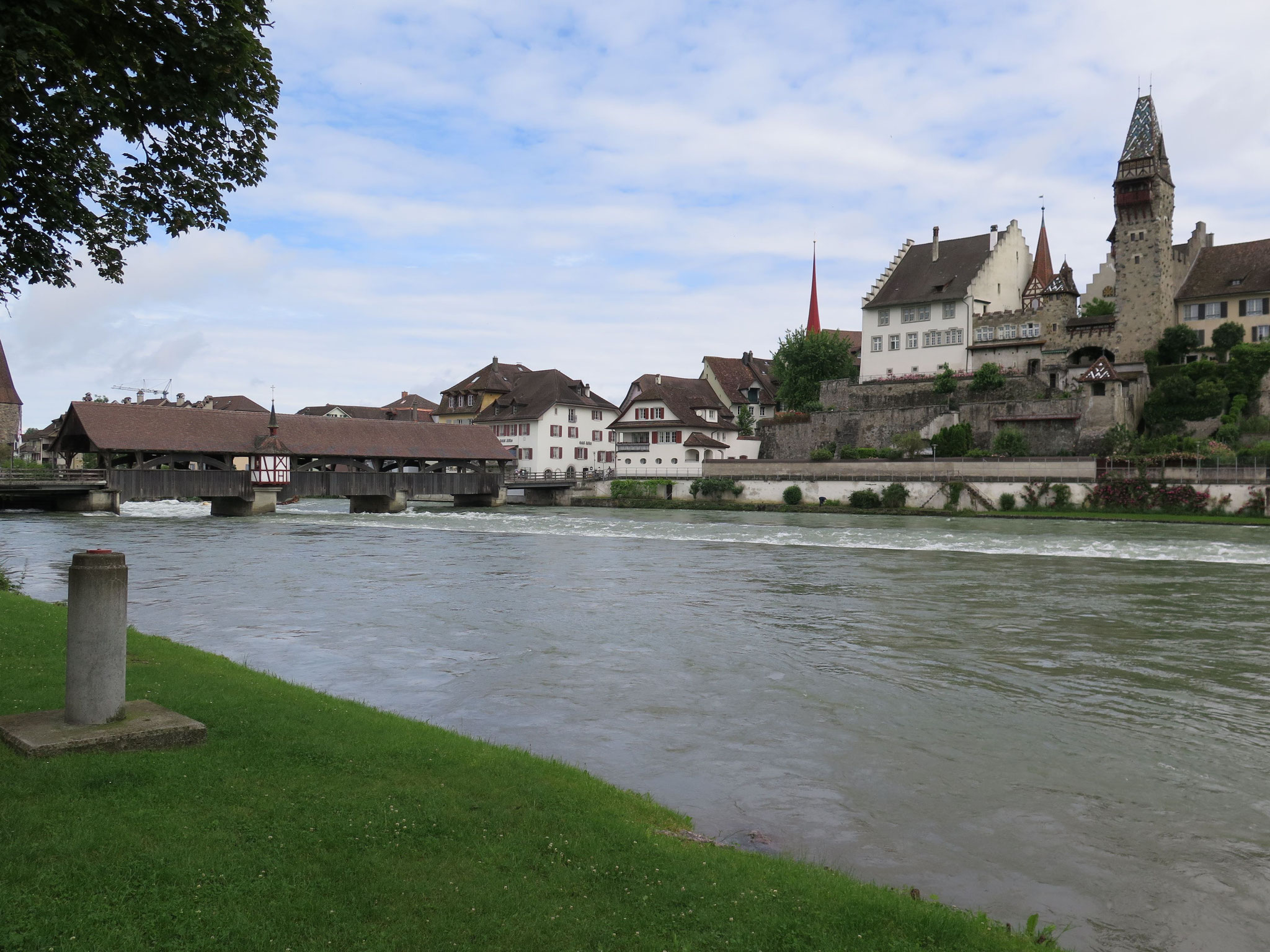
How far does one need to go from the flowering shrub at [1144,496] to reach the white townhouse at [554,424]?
34.6 meters

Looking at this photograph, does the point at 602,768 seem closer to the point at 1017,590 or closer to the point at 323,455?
the point at 1017,590

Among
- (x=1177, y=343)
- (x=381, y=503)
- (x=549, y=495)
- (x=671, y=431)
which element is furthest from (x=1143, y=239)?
(x=381, y=503)

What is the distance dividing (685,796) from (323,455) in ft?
161

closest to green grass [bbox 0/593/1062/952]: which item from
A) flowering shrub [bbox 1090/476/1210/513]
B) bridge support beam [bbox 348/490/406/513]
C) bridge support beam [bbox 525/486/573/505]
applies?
flowering shrub [bbox 1090/476/1210/513]

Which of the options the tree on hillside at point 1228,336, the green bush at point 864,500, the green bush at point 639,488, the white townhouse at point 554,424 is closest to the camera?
the tree on hillside at point 1228,336

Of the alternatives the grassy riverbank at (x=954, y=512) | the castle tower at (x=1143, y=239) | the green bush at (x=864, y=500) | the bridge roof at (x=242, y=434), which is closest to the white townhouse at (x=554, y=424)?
the grassy riverbank at (x=954, y=512)

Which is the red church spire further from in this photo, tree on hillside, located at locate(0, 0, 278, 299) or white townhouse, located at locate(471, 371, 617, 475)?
tree on hillside, located at locate(0, 0, 278, 299)

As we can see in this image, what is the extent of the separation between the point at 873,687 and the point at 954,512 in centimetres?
4034

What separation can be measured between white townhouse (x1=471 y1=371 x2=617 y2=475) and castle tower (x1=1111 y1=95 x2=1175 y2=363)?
33.7 m

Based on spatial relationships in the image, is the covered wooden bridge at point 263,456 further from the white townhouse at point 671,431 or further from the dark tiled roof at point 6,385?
the dark tiled roof at point 6,385

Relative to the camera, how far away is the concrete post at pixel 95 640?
5934mm

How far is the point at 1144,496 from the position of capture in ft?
148

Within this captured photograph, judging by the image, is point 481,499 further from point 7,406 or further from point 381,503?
point 7,406

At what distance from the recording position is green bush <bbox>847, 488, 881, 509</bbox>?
5238 cm
